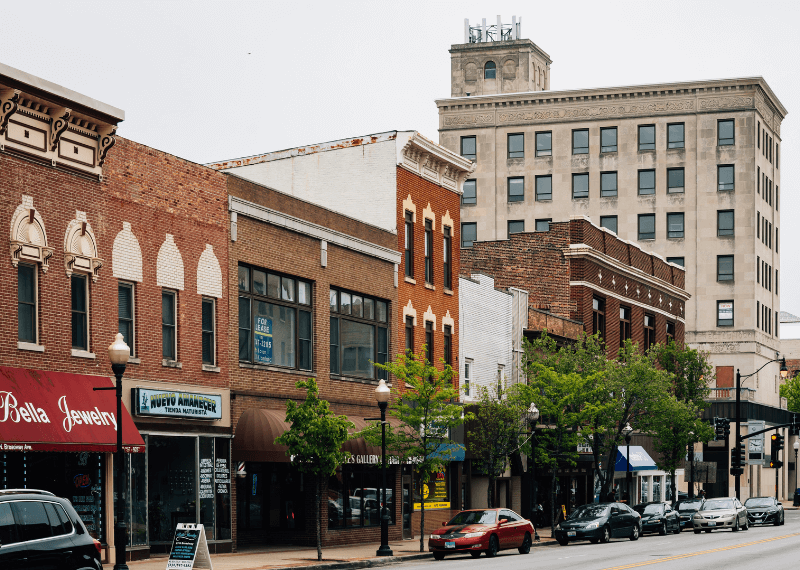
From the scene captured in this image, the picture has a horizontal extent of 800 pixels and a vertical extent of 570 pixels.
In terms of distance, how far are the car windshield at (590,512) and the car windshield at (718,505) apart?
369 inches

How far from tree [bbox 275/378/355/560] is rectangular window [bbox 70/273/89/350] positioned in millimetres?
5580

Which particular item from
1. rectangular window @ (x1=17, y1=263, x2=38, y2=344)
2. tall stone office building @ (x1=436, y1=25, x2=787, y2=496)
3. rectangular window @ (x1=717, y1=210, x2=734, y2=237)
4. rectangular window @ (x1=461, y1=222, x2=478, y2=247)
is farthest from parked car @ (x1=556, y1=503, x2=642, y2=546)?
rectangular window @ (x1=461, y1=222, x2=478, y2=247)

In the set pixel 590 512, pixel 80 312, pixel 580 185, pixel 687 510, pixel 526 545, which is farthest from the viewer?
pixel 580 185

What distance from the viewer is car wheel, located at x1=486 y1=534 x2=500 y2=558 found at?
33.6 metres

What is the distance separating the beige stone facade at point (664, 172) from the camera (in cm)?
8838

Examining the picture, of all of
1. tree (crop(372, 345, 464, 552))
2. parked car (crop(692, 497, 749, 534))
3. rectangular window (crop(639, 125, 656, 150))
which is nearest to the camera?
tree (crop(372, 345, 464, 552))

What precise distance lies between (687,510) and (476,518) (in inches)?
795

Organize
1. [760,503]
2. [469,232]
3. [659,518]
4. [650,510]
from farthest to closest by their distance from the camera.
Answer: [469,232], [760,503], [650,510], [659,518]

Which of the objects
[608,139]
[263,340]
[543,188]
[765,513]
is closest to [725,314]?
[608,139]

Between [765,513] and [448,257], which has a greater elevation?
[448,257]

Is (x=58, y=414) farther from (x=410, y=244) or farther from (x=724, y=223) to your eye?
(x=724, y=223)

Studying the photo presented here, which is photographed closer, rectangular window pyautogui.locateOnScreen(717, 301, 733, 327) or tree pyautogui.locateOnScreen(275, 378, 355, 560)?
tree pyautogui.locateOnScreen(275, 378, 355, 560)

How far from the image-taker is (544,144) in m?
90.7

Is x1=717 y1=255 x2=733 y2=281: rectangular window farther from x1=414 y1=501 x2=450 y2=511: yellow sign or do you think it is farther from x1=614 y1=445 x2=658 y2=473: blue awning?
x1=414 y1=501 x2=450 y2=511: yellow sign
